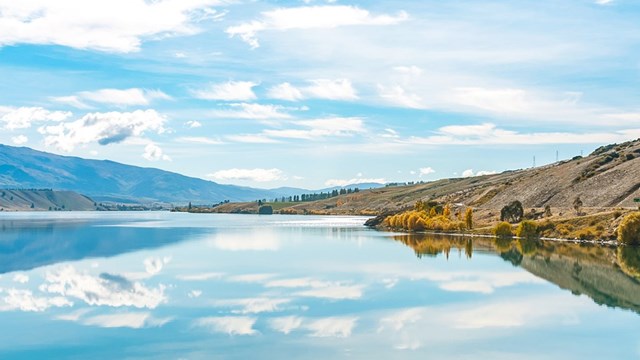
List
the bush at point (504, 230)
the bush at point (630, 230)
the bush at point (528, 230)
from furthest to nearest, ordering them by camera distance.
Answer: the bush at point (504, 230), the bush at point (528, 230), the bush at point (630, 230)

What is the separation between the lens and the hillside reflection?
67.6m

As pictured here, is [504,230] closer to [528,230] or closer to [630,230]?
[528,230]

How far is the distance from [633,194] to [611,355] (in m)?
133

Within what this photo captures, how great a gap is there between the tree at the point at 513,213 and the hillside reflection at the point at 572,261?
25567 mm

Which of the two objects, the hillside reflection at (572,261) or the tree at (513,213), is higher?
the tree at (513,213)

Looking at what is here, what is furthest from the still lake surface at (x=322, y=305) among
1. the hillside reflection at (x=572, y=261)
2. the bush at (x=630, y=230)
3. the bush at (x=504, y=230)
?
the bush at (x=504, y=230)

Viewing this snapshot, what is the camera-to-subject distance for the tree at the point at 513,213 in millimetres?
163875

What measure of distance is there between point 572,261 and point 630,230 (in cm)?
2628

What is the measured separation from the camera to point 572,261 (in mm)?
93562

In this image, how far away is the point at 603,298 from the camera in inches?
2485

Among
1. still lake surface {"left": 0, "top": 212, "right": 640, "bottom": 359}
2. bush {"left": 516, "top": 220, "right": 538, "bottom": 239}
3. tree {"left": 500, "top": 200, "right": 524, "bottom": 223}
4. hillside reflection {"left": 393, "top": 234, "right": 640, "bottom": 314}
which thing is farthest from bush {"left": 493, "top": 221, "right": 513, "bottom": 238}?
still lake surface {"left": 0, "top": 212, "right": 640, "bottom": 359}

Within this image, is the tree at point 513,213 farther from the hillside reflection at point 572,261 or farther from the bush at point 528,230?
the hillside reflection at point 572,261

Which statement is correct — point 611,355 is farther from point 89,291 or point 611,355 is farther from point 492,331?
point 89,291

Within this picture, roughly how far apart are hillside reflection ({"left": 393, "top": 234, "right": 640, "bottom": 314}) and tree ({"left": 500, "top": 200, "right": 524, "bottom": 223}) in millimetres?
25567
